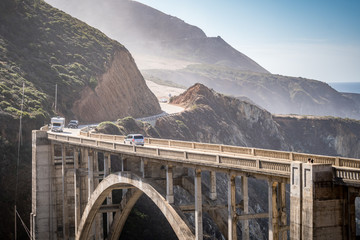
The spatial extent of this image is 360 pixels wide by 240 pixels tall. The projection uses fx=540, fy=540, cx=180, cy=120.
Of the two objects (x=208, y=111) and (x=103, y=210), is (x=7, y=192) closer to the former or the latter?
(x=103, y=210)

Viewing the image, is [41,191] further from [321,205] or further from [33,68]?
[33,68]

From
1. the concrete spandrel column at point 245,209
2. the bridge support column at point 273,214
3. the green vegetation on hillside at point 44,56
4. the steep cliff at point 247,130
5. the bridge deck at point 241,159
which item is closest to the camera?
the bridge deck at point 241,159

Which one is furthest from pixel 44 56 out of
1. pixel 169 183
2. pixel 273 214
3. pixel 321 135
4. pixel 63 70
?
pixel 321 135

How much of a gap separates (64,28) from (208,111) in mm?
31035

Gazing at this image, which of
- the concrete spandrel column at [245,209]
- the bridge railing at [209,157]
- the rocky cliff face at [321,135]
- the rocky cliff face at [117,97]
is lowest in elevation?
the rocky cliff face at [321,135]

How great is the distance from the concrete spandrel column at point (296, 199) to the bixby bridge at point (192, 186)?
3 cm

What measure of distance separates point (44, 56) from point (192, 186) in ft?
199

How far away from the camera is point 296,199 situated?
18109 mm

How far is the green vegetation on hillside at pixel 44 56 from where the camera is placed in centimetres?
6912

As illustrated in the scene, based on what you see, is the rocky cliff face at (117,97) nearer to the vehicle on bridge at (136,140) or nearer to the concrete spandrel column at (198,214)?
the vehicle on bridge at (136,140)

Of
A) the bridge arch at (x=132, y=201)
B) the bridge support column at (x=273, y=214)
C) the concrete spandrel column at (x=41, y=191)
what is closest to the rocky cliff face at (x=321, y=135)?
the concrete spandrel column at (x=41, y=191)

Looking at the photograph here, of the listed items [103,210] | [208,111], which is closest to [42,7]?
[208,111]

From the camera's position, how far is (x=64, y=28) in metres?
99.1

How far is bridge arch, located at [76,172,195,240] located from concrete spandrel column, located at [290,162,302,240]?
851cm
